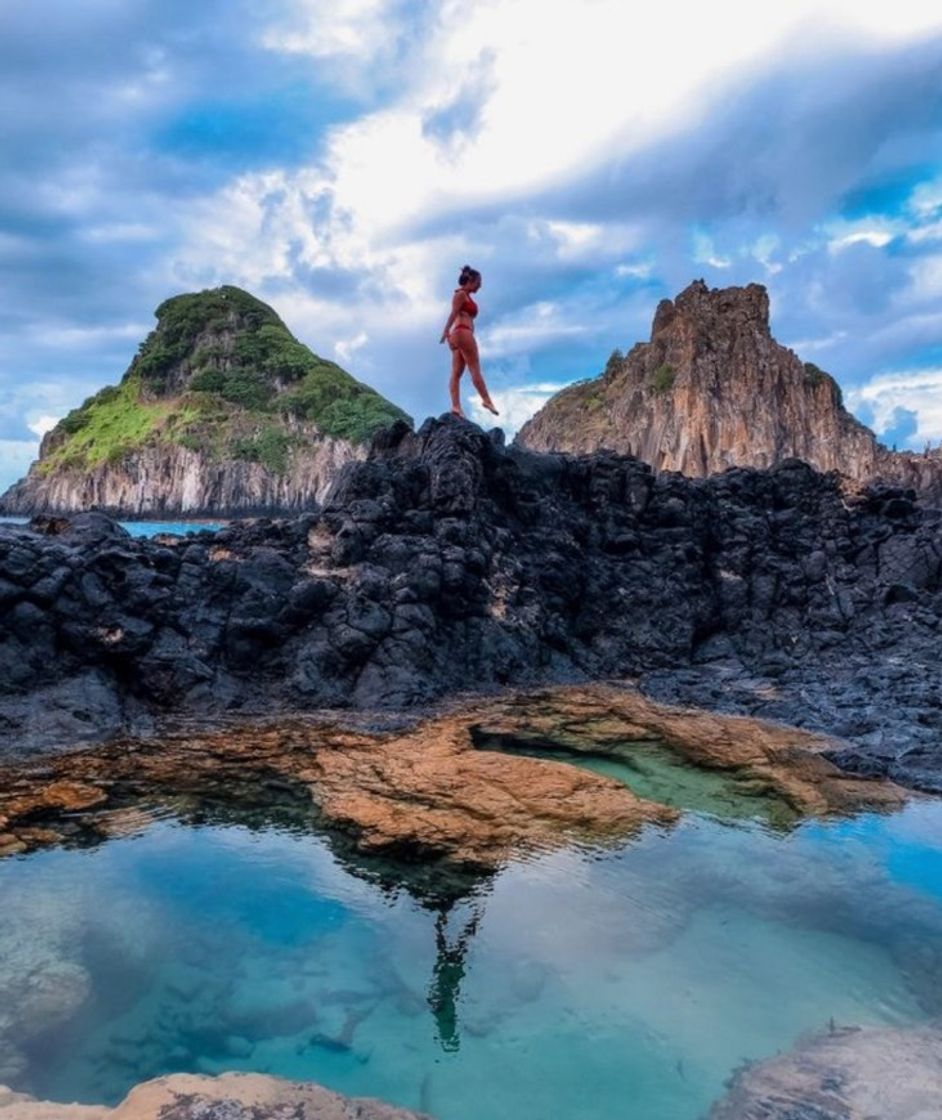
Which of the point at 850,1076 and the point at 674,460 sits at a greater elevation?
the point at 674,460

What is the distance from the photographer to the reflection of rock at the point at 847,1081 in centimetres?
573

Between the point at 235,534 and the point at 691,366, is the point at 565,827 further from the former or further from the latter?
the point at 691,366

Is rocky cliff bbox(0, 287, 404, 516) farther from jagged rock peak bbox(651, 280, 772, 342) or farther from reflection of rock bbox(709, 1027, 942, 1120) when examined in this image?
reflection of rock bbox(709, 1027, 942, 1120)

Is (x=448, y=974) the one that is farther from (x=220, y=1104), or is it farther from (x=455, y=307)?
(x=455, y=307)

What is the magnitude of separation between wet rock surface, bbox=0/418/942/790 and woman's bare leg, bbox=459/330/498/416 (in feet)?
4.88

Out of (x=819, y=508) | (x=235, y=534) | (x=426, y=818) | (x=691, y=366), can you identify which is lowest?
(x=426, y=818)

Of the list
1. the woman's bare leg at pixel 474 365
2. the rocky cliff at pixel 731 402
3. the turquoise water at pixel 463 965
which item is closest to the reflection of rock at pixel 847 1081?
the turquoise water at pixel 463 965

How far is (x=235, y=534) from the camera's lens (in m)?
18.5

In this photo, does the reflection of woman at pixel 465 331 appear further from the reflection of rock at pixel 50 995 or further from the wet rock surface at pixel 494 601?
the reflection of rock at pixel 50 995

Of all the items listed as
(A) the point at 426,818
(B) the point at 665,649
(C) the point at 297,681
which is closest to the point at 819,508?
(B) the point at 665,649

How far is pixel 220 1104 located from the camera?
539 centimetres

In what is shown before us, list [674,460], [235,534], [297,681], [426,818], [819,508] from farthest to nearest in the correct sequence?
[674,460], [819,508], [235,534], [297,681], [426,818]

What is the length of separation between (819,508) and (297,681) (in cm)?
1634

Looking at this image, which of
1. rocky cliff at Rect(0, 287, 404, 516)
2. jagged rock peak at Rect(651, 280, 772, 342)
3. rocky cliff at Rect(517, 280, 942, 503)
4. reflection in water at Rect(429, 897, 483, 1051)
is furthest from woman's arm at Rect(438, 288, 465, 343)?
jagged rock peak at Rect(651, 280, 772, 342)
